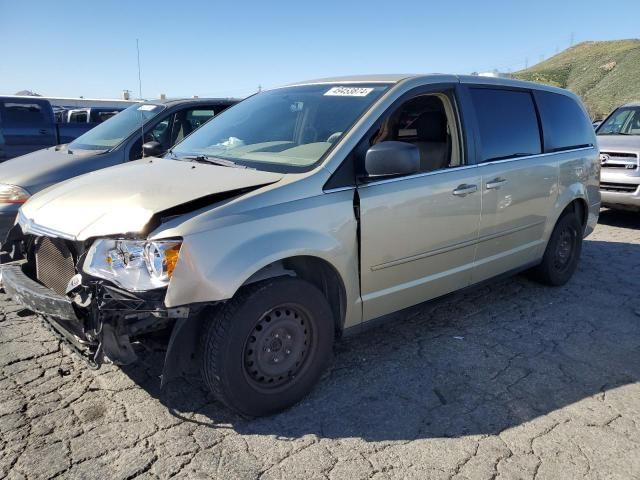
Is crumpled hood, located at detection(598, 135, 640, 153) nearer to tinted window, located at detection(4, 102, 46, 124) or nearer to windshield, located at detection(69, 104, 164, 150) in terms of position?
windshield, located at detection(69, 104, 164, 150)

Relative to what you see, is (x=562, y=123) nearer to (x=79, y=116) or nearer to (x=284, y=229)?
(x=284, y=229)

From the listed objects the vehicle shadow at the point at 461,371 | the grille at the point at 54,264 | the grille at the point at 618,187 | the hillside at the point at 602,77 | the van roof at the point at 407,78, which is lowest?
the vehicle shadow at the point at 461,371

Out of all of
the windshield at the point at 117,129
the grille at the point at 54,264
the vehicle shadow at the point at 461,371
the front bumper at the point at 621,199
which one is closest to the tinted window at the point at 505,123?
the vehicle shadow at the point at 461,371

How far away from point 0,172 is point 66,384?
3309mm

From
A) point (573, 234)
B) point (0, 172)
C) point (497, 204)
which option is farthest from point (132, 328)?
point (573, 234)

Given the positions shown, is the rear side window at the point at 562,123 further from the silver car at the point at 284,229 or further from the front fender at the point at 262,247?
the front fender at the point at 262,247

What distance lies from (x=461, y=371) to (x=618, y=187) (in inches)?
232

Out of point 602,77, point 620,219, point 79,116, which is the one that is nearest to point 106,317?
point 620,219

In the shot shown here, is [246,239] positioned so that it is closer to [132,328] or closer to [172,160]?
[132,328]

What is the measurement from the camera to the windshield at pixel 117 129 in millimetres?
6158

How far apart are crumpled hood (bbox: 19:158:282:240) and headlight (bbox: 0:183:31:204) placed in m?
1.88

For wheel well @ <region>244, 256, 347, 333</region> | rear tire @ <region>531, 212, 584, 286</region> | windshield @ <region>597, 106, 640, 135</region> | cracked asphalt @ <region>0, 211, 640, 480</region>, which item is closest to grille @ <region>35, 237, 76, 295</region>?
cracked asphalt @ <region>0, 211, 640, 480</region>

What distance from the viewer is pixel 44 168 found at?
18.0 feet

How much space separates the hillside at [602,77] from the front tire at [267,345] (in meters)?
30.3
